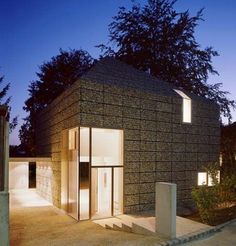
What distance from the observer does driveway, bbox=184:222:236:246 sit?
8.91m

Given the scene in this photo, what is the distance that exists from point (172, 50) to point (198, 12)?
4764 mm

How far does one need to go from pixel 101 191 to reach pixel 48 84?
24403 millimetres

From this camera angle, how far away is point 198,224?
10594mm

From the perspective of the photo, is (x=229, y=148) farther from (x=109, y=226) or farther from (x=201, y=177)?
(x=109, y=226)

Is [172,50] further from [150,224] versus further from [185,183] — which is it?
[150,224]

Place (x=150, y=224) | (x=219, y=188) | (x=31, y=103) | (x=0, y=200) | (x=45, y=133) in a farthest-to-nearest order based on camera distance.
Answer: (x=31, y=103)
(x=45, y=133)
(x=219, y=188)
(x=150, y=224)
(x=0, y=200)

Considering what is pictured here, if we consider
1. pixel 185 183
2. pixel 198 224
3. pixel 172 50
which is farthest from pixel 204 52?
pixel 198 224

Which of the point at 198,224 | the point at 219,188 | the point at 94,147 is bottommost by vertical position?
the point at 198,224

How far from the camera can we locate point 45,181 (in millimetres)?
18609

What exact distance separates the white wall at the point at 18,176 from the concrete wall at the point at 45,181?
218 inches

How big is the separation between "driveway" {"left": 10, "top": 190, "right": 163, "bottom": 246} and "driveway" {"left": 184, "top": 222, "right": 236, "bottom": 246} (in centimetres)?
144

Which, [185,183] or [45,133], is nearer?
[185,183]

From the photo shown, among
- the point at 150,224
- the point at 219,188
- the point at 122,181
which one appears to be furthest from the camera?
the point at 122,181

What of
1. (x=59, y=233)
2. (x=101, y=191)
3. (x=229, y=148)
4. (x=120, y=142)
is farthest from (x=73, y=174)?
(x=229, y=148)
